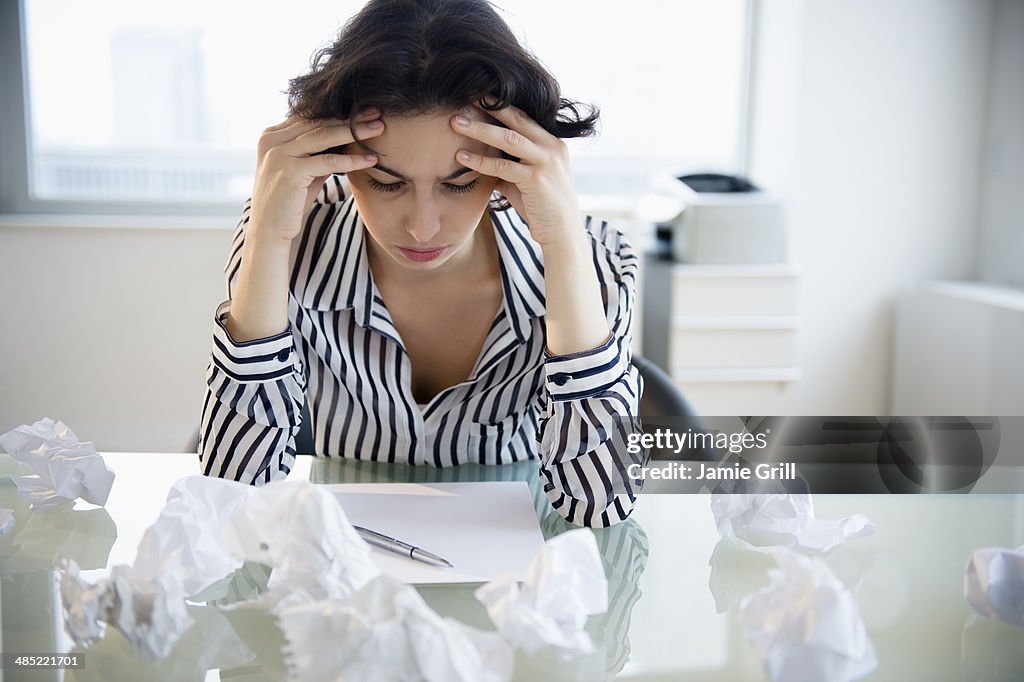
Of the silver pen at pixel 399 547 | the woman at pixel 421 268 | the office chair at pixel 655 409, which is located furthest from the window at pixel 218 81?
the silver pen at pixel 399 547

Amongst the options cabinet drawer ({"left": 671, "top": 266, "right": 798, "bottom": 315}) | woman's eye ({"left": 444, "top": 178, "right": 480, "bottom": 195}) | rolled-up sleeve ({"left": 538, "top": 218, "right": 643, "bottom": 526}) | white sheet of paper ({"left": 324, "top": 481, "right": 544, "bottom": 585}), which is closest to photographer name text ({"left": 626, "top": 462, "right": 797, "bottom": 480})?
rolled-up sleeve ({"left": 538, "top": 218, "right": 643, "bottom": 526})

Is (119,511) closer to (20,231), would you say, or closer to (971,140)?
(20,231)

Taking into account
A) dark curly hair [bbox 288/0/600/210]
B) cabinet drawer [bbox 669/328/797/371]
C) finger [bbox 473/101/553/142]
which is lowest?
cabinet drawer [bbox 669/328/797/371]

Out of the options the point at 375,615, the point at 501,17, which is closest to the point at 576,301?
the point at 501,17

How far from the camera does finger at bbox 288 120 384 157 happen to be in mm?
900

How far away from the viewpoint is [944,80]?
9.62ft

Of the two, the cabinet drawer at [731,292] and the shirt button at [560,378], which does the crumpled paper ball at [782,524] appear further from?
the cabinet drawer at [731,292]

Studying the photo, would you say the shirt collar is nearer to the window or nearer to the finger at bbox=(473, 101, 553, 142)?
the finger at bbox=(473, 101, 553, 142)

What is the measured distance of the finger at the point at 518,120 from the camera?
94 cm

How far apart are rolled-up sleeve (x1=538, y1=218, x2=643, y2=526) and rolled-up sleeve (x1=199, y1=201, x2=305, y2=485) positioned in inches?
12.1

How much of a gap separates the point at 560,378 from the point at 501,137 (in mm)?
271

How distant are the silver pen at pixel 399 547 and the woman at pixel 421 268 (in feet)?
0.63

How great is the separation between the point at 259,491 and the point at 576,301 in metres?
0.43

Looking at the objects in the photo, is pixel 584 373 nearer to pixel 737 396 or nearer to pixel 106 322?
pixel 737 396
